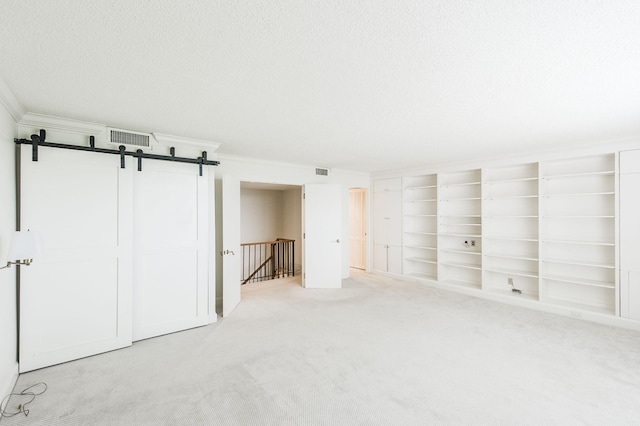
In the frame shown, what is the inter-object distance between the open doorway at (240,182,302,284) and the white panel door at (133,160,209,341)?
378 cm

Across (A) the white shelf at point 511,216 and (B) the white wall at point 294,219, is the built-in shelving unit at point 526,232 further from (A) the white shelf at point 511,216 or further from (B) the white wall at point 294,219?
(B) the white wall at point 294,219

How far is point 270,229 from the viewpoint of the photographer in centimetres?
830

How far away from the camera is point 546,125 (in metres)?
3.13

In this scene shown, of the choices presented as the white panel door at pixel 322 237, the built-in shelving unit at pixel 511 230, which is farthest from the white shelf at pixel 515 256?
the white panel door at pixel 322 237

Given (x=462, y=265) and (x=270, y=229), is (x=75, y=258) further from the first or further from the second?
(x=462, y=265)

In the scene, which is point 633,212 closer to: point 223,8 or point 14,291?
point 223,8

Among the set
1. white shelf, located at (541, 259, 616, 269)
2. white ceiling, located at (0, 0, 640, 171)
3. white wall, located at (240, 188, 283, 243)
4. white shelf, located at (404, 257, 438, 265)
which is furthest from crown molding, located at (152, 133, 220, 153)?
white shelf, located at (541, 259, 616, 269)

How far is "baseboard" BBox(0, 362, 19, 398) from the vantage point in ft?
7.28

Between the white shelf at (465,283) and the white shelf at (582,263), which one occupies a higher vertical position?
the white shelf at (582,263)

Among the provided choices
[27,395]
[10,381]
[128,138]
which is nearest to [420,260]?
[128,138]

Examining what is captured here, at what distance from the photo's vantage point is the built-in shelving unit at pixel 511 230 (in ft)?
15.4

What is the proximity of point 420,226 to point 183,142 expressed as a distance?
499 centimetres

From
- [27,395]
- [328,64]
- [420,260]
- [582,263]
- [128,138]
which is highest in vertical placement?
[328,64]

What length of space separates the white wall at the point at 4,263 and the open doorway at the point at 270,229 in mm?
4984
